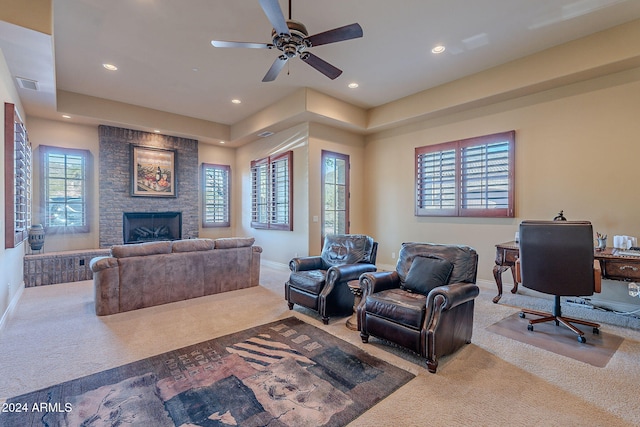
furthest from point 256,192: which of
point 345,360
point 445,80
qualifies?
point 345,360

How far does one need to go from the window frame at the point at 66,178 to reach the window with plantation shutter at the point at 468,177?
→ 23.0 feet

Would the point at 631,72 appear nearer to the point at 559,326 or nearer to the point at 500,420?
the point at 559,326

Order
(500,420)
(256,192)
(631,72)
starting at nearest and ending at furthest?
(500,420)
(631,72)
(256,192)

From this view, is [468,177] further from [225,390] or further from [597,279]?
[225,390]

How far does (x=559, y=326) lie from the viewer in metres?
3.40

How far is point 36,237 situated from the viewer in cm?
529

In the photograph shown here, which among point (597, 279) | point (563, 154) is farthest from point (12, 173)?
point (563, 154)

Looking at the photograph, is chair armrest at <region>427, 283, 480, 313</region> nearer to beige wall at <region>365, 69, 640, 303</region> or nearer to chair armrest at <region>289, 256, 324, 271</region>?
chair armrest at <region>289, 256, 324, 271</region>

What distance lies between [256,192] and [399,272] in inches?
200

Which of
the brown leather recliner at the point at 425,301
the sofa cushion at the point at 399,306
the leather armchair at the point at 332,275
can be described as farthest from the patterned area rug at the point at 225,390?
the leather armchair at the point at 332,275

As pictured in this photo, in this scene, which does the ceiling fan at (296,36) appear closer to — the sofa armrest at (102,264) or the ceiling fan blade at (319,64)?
the ceiling fan blade at (319,64)

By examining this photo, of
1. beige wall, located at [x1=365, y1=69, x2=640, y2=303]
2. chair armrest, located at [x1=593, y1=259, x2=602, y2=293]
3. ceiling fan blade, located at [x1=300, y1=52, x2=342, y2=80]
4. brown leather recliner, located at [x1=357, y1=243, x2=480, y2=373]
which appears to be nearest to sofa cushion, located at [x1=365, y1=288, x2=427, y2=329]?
brown leather recliner, located at [x1=357, y1=243, x2=480, y2=373]

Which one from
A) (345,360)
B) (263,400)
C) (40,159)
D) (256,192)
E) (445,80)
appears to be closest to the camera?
(263,400)

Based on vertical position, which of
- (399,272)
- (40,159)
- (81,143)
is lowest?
(399,272)
